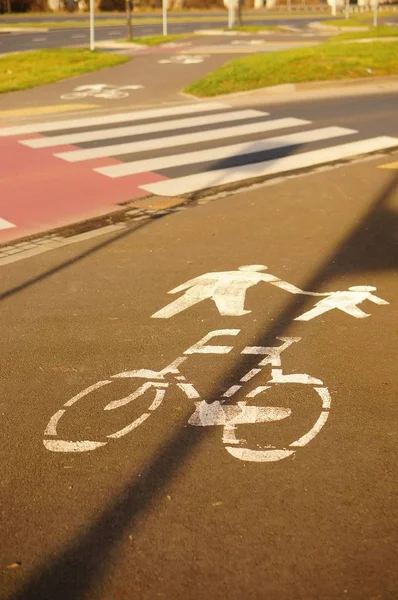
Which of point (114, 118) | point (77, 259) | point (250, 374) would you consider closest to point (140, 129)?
point (114, 118)

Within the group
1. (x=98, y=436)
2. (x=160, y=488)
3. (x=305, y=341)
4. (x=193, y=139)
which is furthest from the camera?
(x=193, y=139)

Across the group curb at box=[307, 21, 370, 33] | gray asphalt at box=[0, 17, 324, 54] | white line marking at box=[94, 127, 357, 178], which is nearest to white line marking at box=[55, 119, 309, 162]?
white line marking at box=[94, 127, 357, 178]

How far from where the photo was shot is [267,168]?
15070 millimetres

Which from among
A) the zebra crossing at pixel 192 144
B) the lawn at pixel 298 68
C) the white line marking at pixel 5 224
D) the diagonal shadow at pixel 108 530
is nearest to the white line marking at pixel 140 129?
the zebra crossing at pixel 192 144

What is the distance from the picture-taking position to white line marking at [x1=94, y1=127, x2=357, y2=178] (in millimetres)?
15023

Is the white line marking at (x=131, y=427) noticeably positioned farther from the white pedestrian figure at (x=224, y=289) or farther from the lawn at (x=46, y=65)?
the lawn at (x=46, y=65)

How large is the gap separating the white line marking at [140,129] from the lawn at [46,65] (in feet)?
19.1

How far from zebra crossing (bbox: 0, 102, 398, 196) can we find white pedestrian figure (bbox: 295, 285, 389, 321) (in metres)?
5.22

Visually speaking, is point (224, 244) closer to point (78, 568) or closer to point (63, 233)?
point (63, 233)

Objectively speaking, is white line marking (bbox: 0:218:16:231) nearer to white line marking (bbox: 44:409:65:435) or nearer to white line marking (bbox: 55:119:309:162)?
white line marking (bbox: 55:119:309:162)

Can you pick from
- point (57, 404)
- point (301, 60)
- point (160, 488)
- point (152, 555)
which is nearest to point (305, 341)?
point (57, 404)

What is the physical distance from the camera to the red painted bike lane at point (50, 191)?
476 inches

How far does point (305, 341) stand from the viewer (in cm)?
753

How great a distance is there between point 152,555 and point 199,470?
3.00 ft
